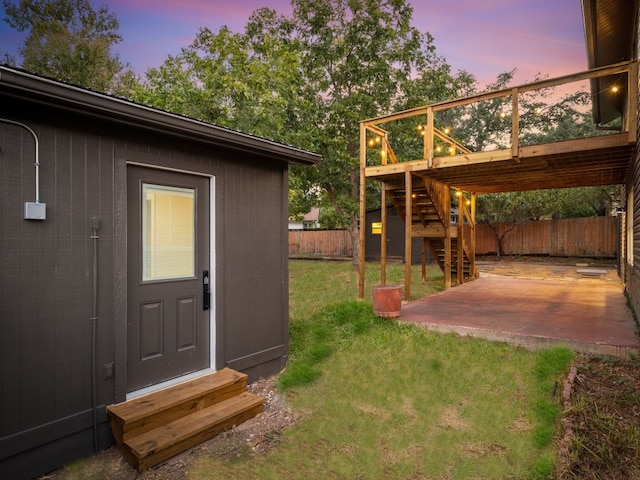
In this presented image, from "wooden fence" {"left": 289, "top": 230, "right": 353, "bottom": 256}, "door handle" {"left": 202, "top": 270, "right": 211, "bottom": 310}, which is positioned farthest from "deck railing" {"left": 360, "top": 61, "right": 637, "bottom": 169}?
"wooden fence" {"left": 289, "top": 230, "right": 353, "bottom": 256}

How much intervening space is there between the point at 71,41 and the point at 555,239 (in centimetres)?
2592

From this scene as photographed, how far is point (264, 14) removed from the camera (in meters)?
14.5

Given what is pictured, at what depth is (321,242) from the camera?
76.1ft

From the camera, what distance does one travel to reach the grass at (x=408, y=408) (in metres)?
2.74

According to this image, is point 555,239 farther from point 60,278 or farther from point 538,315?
point 60,278

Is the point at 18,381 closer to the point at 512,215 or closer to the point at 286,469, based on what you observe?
the point at 286,469

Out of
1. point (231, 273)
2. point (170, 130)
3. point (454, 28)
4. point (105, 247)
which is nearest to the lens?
point (105, 247)

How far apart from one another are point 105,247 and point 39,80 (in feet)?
4.15

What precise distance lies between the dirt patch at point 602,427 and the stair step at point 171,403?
8.90ft

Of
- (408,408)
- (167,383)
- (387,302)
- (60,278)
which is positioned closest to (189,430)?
(167,383)

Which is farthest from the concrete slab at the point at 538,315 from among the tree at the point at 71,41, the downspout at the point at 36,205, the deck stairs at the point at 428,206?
the tree at the point at 71,41

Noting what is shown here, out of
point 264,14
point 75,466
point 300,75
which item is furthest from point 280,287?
point 264,14

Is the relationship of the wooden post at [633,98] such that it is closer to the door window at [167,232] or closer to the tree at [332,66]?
the door window at [167,232]

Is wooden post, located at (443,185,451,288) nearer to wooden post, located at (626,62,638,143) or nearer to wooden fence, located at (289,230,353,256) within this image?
wooden post, located at (626,62,638,143)
